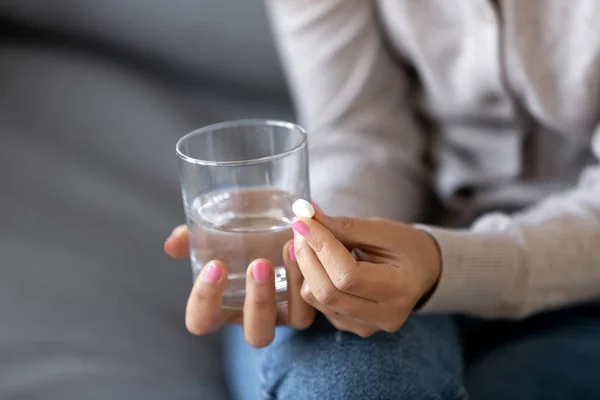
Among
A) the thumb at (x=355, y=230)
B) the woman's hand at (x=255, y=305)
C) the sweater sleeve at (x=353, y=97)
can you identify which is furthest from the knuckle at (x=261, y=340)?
the sweater sleeve at (x=353, y=97)

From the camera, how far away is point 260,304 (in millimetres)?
531

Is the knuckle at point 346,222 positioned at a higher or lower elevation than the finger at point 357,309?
higher

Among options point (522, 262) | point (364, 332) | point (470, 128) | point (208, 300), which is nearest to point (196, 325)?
point (208, 300)

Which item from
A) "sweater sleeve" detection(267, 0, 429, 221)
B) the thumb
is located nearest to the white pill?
the thumb

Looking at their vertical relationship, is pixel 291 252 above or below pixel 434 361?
above

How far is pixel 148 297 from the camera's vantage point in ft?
2.79

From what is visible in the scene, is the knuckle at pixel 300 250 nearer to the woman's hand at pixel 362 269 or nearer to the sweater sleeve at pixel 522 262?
the woman's hand at pixel 362 269

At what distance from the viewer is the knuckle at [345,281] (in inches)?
19.2

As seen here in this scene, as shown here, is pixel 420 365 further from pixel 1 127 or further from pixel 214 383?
pixel 1 127

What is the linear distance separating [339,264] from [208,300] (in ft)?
0.39

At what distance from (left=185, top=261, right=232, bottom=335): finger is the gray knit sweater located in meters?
0.20

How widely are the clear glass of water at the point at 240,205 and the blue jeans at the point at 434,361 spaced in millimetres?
65

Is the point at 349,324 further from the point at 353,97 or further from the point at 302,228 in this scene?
the point at 353,97

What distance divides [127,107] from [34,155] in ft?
0.57
